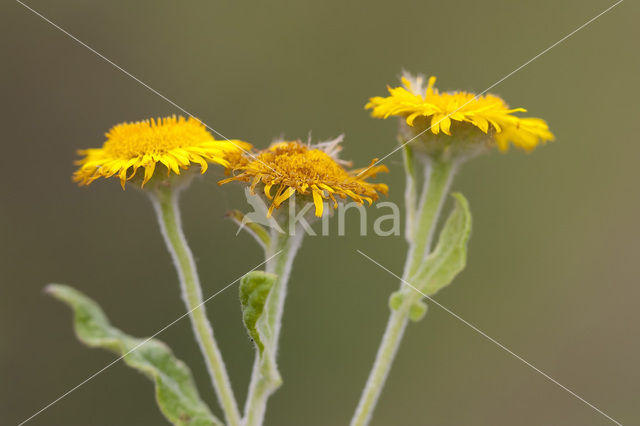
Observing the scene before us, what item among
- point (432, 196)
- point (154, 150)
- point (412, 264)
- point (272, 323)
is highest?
Result: point (432, 196)

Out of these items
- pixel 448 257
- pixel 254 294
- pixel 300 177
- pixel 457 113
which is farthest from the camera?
pixel 448 257

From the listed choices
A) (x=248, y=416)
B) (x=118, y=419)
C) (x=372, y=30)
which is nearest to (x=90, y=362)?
(x=118, y=419)

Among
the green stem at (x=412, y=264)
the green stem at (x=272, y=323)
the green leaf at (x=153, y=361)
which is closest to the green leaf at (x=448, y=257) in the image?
the green stem at (x=412, y=264)

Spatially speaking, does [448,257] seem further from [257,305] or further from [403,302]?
[257,305]

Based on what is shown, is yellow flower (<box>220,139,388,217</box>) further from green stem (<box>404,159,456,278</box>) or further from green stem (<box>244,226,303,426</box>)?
green stem (<box>404,159,456,278</box>)

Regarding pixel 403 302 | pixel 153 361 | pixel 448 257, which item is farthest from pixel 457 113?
pixel 153 361

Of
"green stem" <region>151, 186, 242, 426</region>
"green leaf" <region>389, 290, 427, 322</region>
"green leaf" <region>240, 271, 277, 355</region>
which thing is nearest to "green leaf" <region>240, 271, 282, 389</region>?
"green leaf" <region>240, 271, 277, 355</region>

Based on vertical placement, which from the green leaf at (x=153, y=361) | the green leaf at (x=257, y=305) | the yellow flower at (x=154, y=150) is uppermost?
the yellow flower at (x=154, y=150)

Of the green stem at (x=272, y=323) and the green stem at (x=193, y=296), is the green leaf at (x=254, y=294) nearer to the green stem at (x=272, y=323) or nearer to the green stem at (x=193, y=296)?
the green stem at (x=272, y=323)
